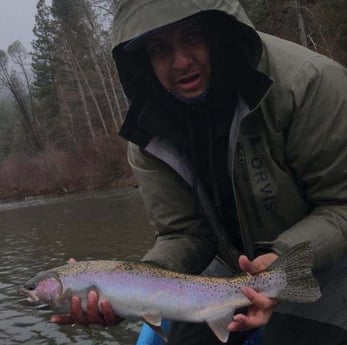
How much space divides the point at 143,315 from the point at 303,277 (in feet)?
2.79

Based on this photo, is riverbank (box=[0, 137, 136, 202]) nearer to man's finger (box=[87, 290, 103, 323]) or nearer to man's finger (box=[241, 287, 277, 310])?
man's finger (box=[87, 290, 103, 323])

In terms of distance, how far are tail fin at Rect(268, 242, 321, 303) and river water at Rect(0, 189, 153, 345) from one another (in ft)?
10.8

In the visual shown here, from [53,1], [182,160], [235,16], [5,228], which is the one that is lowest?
[5,228]

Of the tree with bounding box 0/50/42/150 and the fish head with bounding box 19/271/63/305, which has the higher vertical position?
the tree with bounding box 0/50/42/150

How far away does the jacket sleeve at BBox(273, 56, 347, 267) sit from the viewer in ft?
9.00

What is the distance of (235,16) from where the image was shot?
284 cm

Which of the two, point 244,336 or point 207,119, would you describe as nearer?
point 207,119

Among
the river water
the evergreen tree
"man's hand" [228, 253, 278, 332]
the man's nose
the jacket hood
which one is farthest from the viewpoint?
the evergreen tree

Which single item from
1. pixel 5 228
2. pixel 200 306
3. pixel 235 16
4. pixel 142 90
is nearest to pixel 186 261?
pixel 200 306

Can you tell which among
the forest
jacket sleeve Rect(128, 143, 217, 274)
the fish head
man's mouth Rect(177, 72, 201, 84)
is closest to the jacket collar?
jacket sleeve Rect(128, 143, 217, 274)

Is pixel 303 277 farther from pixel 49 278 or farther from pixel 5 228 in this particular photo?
pixel 5 228

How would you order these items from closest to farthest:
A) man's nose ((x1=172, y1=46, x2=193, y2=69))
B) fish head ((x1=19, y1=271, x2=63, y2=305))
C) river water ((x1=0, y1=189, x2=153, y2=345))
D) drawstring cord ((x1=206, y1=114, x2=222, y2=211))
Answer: man's nose ((x1=172, y1=46, x2=193, y2=69)) → fish head ((x1=19, y1=271, x2=63, y2=305)) → drawstring cord ((x1=206, y1=114, x2=222, y2=211)) → river water ((x1=0, y1=189, x2=153, y2=345))

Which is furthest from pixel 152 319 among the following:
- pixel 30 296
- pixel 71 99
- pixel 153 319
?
pixel 71 99

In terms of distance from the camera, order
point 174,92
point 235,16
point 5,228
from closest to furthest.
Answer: point 235,16, point 174,92, point 5,228
